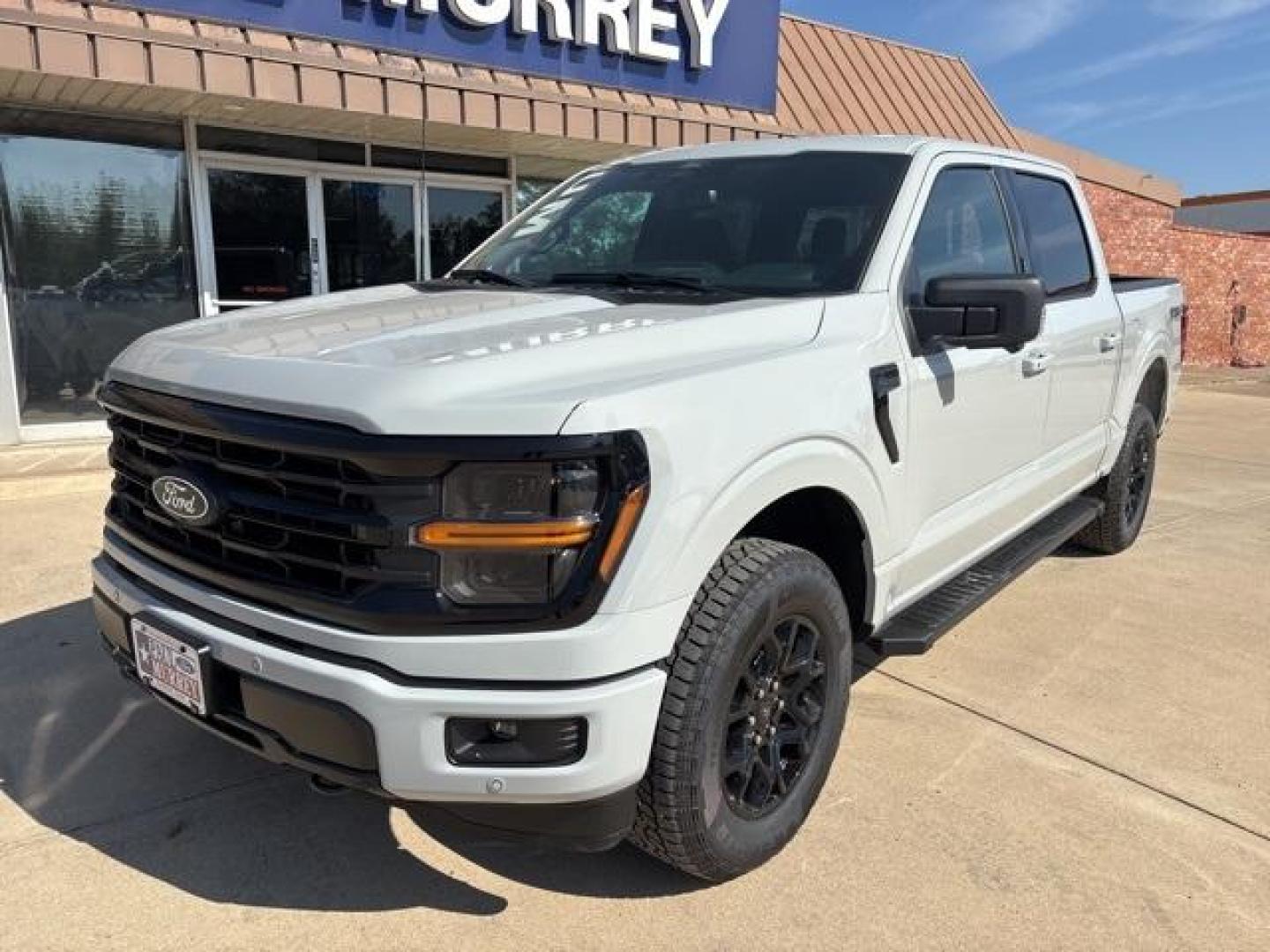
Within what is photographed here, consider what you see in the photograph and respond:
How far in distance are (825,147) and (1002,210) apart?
81cm

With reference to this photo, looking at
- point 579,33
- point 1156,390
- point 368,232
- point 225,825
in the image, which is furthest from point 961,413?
point 368,232

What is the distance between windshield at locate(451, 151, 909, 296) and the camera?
3029mm

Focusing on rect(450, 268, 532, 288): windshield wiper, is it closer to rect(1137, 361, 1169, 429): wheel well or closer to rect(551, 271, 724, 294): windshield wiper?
rect(551, 271, 724, 294): windshield wiper

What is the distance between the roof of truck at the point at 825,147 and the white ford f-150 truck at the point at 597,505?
3cm

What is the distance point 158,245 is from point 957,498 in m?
7.32

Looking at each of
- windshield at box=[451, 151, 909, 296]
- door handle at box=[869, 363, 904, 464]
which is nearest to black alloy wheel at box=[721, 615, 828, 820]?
door handle at box=[869, 363, 904, 464]

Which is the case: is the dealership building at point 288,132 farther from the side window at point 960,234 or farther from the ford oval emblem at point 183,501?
the ford oval emblem at point 183,501

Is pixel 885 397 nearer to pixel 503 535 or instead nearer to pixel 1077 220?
pixel 503 535

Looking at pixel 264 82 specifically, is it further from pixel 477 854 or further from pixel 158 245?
pixel 477 854

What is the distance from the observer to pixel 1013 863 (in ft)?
8.55

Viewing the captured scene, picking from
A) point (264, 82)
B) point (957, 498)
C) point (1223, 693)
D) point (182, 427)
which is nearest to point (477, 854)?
point (182, 427)

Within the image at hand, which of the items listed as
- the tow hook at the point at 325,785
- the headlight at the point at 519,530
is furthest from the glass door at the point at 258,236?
the headlight at the point at 519,530

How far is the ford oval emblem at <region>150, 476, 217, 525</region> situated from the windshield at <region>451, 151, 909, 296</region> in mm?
1416

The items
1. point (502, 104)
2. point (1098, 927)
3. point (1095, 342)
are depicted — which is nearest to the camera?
point (1098, 927)
